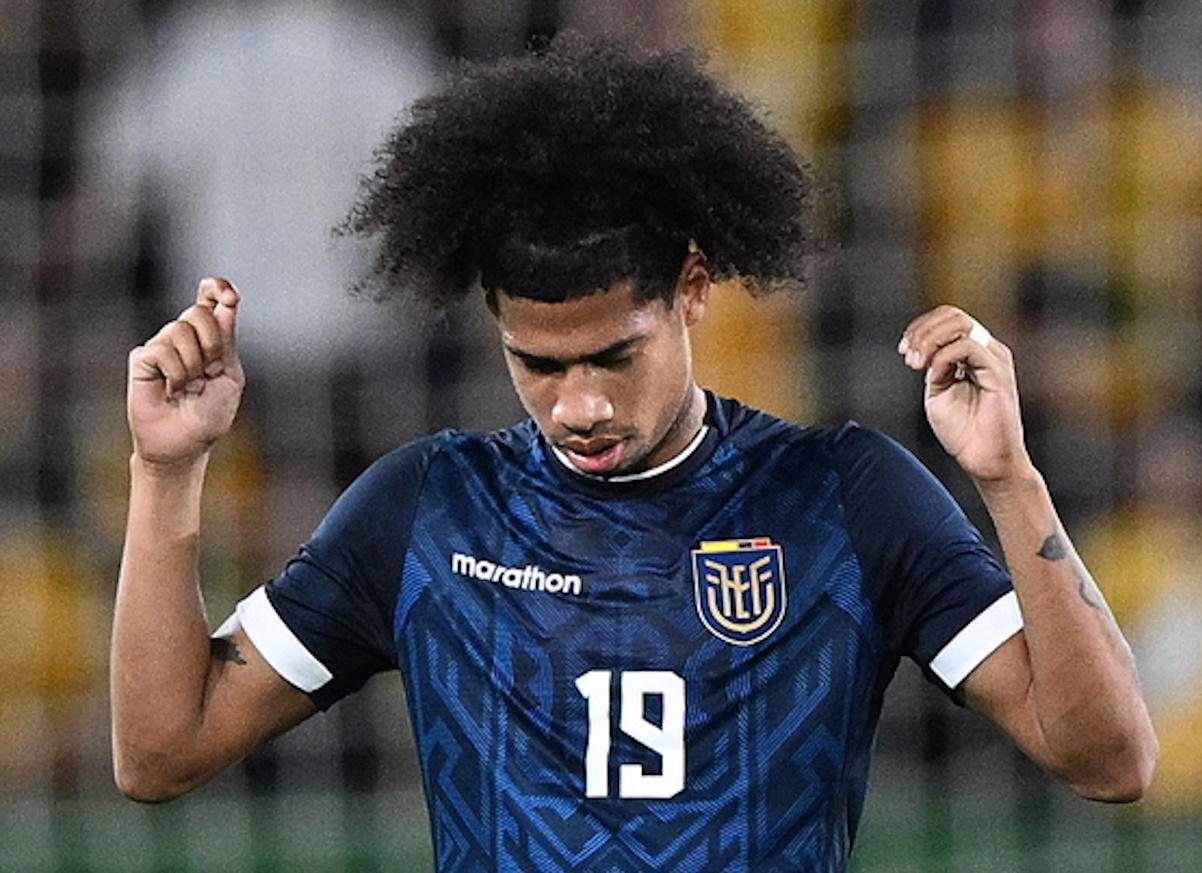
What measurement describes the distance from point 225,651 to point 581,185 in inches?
23.5

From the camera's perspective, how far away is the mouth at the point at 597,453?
227 centimetres

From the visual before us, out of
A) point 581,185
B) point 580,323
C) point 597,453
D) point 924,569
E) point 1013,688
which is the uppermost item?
point 581,185

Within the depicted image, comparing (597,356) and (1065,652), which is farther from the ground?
(597,356)

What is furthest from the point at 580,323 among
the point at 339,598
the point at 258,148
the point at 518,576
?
the point at 258,148

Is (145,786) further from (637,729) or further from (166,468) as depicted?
(637,729)

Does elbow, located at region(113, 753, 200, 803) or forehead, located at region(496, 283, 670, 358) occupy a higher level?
forehead, located at region(496, 283, 670, 358)

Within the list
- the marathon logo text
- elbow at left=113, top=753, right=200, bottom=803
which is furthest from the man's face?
elbow at left=113, top=753, right=200, bottom=803

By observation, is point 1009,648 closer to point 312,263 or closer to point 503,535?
point 503,535

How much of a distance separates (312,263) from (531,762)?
8.45 ft

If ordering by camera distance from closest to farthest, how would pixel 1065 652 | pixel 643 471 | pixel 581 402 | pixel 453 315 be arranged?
pixel 1065 652, pixel 581 402, pixel 643 471, pixel 453 315

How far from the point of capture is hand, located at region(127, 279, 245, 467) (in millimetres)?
2295

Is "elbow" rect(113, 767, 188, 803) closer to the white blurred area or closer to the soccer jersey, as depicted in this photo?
the soccer jersey

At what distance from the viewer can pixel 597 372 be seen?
2.28m

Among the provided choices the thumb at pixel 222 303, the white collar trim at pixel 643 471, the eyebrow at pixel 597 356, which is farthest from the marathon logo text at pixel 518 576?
the thumb at pixel 222 303
